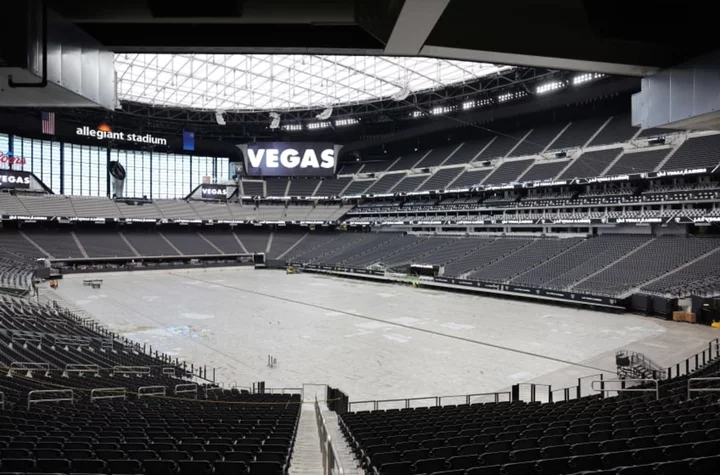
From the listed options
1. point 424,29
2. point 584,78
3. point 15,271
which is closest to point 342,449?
point 424,29

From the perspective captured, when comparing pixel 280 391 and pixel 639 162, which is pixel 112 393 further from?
pixel 639 162

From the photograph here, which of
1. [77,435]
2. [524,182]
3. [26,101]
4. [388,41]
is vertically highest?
[524,182]

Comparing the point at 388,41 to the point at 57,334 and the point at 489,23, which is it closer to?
the point at 489,23

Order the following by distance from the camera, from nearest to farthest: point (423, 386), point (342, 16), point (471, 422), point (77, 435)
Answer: point (342, 16) < point (77, 435) < point (471, 422) < point (423, 386)

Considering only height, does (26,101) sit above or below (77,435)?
above

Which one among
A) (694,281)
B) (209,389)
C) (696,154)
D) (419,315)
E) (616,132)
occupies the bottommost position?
(419,315)

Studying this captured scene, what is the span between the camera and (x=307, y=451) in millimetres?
7859

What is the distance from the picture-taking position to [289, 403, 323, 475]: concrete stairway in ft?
21.2

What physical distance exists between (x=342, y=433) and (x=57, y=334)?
1597 centimetres

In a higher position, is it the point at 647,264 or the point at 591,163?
the point at 591,163

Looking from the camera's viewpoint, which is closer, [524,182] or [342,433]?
[342,433]

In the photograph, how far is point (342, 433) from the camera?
886 cm

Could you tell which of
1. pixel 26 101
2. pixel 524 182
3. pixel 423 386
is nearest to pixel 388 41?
pixel 26 101

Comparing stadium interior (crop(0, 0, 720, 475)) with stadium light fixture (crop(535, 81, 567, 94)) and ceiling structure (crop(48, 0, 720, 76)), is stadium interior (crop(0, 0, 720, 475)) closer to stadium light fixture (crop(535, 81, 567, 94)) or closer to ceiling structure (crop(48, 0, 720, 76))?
ceiling structure (crop(48, 0, 720, 76))
